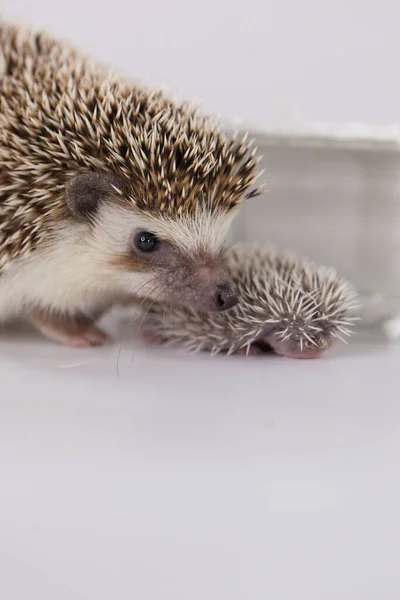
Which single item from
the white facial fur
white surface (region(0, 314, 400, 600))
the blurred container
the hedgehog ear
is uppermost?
the blurred container

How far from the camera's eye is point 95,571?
3.26ft

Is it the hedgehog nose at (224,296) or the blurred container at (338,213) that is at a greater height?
the blurred container at (338,213)

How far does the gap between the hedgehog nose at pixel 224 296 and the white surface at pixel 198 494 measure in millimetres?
294

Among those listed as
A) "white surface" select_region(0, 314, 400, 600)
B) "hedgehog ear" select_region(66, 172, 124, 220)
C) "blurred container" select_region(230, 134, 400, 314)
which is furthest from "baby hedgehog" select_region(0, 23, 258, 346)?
"blurred container" select_region(230, 134, 400, 314)

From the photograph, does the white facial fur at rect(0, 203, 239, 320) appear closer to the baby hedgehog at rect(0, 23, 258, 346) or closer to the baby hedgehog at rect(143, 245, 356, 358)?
the baby hedgehog at rect(0, 23, 258, 346)

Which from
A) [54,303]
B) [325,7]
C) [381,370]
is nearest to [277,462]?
[381,370]

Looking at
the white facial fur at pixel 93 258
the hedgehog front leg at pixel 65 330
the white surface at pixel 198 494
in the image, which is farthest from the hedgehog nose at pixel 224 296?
the hedgehog front leg at pixel 65 330

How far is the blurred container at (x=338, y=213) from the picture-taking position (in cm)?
290

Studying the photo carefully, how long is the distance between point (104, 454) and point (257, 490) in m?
0.29

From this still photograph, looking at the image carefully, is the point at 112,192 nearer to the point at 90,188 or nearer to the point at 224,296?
the point at 90,188

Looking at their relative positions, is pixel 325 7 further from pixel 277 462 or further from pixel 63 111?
pixel 277 462

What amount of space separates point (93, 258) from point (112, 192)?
0.20 metres

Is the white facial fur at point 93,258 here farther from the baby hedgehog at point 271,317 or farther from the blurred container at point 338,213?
the blurred container at point 338,213

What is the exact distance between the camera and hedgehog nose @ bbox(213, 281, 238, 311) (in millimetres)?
1716
